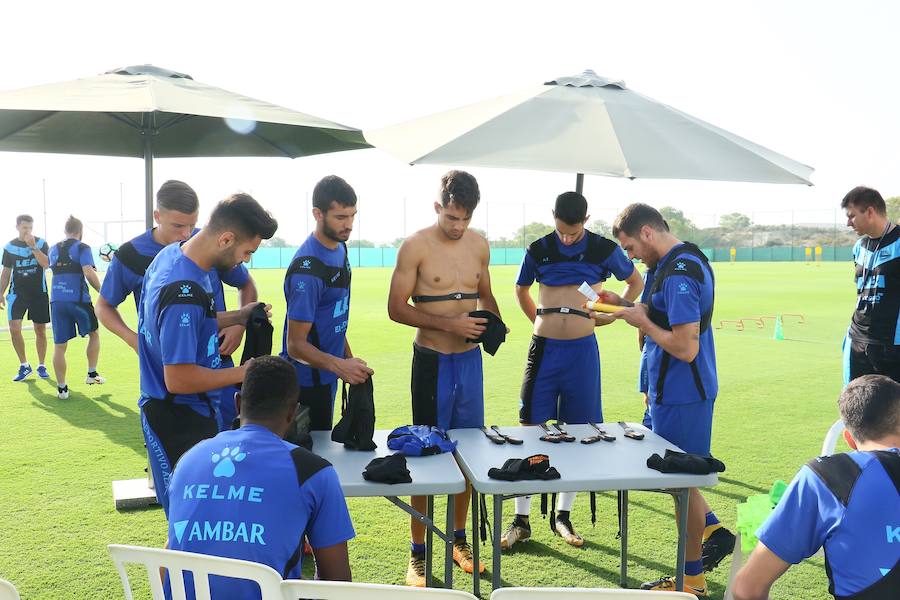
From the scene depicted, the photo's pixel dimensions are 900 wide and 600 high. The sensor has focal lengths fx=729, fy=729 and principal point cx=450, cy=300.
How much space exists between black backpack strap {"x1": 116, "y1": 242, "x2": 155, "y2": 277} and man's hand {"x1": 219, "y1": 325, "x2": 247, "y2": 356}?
40.4 inches

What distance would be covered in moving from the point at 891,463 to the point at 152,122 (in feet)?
15.4

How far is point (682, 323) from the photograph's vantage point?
3.35 m

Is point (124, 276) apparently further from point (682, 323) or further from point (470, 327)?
point (682, 323)

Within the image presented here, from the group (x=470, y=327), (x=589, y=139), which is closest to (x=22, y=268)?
(x=470, y=327)

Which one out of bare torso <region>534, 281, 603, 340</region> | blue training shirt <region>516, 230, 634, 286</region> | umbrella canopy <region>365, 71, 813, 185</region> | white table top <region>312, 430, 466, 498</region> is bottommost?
white table top <region>312, 430, 466, 498</region>

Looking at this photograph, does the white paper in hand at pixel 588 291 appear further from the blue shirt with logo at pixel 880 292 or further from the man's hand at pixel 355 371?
the blue shirt with logo at pixel 880 292

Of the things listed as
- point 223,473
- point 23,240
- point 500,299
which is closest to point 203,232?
point 223,473

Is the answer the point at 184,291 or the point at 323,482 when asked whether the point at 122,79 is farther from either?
the point at 323,482

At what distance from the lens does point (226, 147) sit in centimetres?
584

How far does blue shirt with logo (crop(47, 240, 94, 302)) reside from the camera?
27.3ft

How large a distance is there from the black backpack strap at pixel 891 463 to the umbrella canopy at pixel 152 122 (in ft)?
10.4

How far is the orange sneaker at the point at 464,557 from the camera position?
3.84 metres

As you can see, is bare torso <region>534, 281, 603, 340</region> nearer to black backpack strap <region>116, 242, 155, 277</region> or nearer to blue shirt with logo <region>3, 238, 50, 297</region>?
black backpack strap <region>116, 242, 155, 277</region>

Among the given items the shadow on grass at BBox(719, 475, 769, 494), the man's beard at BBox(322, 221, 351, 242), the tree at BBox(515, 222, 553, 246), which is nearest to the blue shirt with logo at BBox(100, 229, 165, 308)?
the man's beard at BBox(322, 221, 351, 242)
